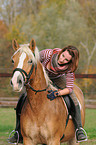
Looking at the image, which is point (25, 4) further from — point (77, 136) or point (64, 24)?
point (77, 136)

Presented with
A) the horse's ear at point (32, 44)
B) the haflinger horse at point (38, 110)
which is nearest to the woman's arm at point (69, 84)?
the haflinger horse at point (38, 110)

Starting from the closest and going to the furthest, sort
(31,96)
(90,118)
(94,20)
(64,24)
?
(31,96) → (90,118) → (64,24) → (94,20)

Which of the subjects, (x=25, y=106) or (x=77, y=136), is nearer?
(x=25, y=106)

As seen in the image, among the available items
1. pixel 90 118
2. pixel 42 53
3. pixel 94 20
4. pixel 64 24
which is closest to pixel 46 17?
pixel 64 24

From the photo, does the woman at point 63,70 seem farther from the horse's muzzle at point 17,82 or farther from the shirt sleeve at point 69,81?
the horse's muzzle at point 17,82

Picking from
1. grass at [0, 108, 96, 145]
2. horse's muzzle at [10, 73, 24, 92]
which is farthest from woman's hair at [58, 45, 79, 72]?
grass at [0, 108, 96, 145]

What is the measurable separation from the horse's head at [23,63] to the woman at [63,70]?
0.56 meters

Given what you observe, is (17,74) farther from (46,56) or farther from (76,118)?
(76,118)

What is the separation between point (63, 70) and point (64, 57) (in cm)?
21

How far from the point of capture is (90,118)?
10484mm

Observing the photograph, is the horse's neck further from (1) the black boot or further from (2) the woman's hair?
(2) the woman's hair

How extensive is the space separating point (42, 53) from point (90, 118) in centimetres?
671

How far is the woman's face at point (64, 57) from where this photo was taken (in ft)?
13.9

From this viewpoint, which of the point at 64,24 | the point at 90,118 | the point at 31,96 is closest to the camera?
the point at 31,96
